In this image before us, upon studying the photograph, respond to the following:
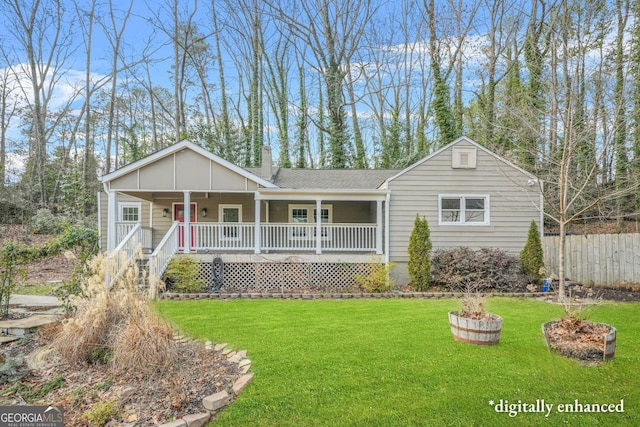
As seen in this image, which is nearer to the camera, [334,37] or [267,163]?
[267,163]

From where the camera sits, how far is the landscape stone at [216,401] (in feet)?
10.8

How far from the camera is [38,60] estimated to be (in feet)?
66.2

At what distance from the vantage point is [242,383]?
3725mm

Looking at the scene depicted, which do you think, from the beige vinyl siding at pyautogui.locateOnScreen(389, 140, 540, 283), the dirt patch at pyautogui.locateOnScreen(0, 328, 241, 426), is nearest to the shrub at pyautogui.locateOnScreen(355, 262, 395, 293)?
the beige vinyl siding at pyautogui.locateOnScreen(389, 140, 540, 283)

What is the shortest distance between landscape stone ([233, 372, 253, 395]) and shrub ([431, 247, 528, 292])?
24.7 feet

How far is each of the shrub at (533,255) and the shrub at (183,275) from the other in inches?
379

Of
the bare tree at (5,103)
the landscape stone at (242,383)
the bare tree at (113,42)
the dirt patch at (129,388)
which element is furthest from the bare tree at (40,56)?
the landscape stone at (242,383)

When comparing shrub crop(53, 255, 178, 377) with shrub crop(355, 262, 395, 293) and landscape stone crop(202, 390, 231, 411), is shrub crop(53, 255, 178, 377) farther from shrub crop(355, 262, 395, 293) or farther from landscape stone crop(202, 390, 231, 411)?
shrub crop(355, 262, 395, 293)

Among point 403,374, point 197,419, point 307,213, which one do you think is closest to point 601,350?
point 403,374

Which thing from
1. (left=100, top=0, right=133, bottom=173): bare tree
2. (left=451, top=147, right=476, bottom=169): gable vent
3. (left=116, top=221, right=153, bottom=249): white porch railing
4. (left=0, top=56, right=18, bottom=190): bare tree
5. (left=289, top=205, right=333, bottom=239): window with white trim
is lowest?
(left=116, top=221, right=153, bottom=249): white porch railing

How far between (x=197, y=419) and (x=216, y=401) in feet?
0.83

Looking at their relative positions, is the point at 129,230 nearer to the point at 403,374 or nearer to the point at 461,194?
the point at 403,374

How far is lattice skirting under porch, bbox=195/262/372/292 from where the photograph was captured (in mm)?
10750

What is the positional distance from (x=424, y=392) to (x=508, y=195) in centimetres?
935
